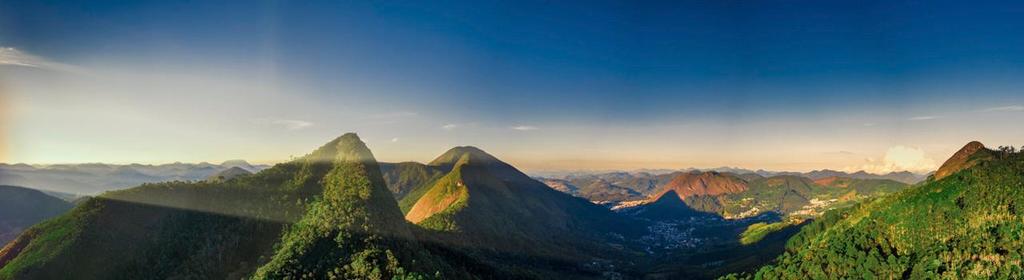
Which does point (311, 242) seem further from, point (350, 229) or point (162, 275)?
point (162, 275)

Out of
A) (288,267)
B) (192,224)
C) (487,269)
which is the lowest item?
(487,269)

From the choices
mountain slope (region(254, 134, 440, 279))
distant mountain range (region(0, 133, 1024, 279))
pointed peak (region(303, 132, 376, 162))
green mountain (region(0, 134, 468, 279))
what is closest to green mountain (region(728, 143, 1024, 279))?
distant mountain range (region(0, 133, 1024, 279))

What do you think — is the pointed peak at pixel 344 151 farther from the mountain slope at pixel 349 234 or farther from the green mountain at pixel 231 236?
the green mountain at pixel 231 236

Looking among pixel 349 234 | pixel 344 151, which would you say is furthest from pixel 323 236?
pixel 344 151

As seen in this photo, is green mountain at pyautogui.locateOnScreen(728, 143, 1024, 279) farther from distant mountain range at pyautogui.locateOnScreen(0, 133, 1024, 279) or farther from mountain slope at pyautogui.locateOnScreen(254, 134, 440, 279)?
mountain slope at pyautogui.locateOnScreen(254, 134, 440, 279)

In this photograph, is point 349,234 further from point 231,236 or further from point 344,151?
point 344,151

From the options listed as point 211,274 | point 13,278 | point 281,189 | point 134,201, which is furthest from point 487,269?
point 13,278
